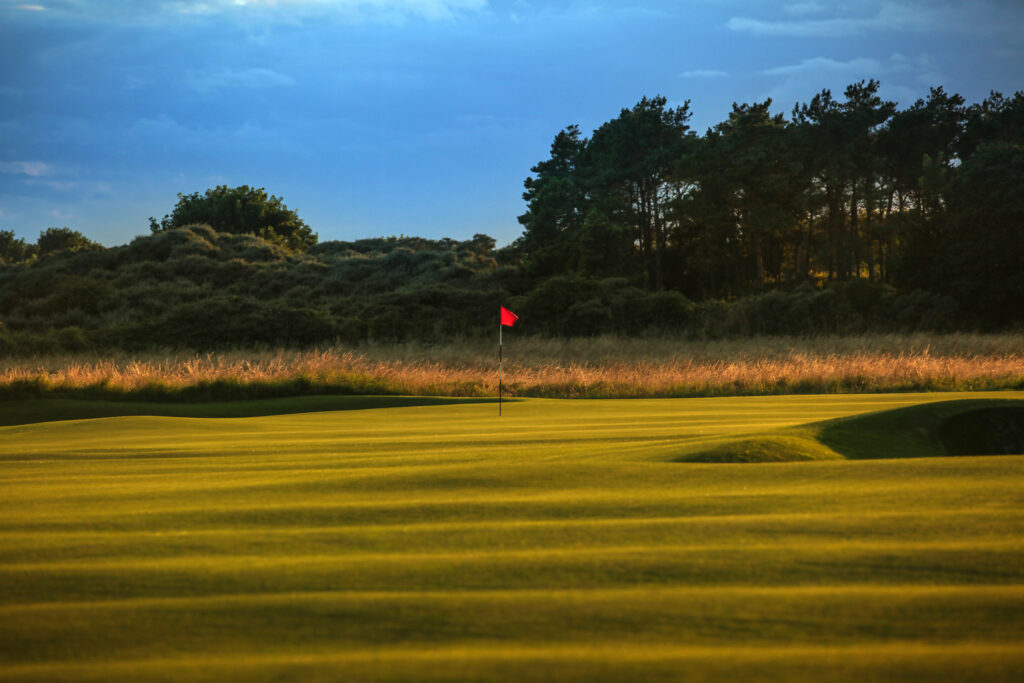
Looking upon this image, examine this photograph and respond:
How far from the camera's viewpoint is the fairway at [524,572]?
1.56 meters

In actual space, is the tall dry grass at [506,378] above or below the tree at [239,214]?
below

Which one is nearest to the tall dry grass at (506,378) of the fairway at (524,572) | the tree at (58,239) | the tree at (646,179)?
the fairway at (524,572)

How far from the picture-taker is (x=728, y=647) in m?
1.57

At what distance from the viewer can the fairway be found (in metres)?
1.56

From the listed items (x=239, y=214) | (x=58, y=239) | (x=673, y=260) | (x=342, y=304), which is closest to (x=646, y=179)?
(x=673, y=260)

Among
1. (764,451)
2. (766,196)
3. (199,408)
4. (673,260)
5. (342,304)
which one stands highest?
(766,196)

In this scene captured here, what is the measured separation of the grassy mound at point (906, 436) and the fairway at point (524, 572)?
435mm

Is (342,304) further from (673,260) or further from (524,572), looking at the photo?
(524,572)

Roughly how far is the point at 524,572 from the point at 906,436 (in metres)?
3.94

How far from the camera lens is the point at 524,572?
2025 mm

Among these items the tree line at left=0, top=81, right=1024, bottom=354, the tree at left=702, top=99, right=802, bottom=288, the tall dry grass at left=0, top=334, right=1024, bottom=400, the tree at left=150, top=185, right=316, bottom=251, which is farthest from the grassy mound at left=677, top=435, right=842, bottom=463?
the tree at left=150, top=185, right=316, bottom=251

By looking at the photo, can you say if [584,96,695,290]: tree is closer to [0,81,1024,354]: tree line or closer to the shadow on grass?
[0,81,1024,354]: tree line

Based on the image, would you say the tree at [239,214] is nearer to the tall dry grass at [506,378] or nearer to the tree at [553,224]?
the tree at [553,224]

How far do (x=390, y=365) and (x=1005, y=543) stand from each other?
Result: 18367 mm
